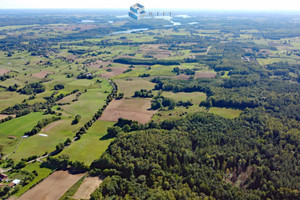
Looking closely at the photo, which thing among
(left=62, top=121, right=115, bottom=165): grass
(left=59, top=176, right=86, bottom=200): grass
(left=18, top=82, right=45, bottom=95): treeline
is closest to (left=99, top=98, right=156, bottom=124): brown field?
(left=62, top=121, right=115, bottom=165): grass

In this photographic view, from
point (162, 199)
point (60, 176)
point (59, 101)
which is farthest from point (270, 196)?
point (59, 101)

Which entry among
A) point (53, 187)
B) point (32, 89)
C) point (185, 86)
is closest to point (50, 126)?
point (53, 187)

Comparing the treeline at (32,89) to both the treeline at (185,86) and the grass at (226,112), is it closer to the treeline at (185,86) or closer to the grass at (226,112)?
the treeline at (185,86)

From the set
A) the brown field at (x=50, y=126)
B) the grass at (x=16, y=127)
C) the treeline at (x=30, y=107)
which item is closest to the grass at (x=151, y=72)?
the treeline at (x=30, y=107)

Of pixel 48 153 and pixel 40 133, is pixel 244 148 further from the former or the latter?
pixel 40 133

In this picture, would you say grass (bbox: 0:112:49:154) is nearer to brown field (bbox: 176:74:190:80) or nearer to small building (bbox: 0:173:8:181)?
small building (bbox: 0:173:8:181)
